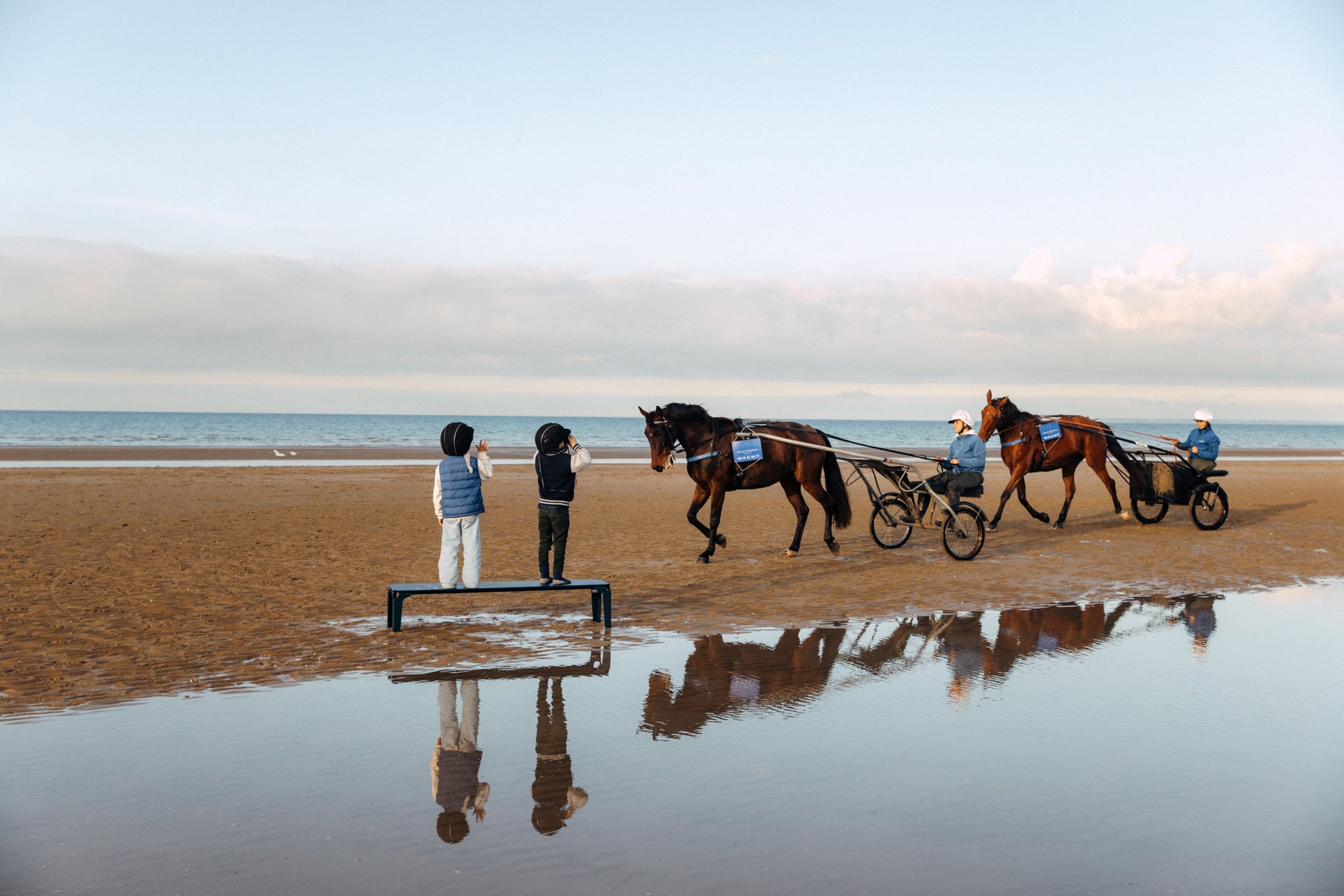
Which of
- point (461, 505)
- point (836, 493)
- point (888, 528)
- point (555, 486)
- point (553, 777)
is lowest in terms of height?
point (553, 777)

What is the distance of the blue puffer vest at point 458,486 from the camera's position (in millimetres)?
9289

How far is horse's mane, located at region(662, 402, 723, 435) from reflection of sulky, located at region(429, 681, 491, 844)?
22.8 feet

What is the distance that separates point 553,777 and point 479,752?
58 cm

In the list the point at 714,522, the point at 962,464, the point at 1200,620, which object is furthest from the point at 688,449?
the point at 1200,620

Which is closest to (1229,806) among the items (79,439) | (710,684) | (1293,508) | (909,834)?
(909,834)

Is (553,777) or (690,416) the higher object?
(690,416)

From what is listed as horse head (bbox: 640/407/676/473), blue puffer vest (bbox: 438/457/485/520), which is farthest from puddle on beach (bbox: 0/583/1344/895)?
horse head (bbox: 640/407/676/473)

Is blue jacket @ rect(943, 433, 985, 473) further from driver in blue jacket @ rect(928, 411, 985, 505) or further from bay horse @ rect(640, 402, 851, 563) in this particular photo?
bay horse @ rect(640, 402, 851, 563)

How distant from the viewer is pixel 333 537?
52.0 feet

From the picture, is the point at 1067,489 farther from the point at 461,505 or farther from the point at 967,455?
the point at 461,505

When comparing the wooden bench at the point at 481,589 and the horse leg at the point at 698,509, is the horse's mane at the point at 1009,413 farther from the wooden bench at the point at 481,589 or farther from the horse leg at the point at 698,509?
the wooden bench at the point at 481,589

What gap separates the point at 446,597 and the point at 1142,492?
40.0 feet

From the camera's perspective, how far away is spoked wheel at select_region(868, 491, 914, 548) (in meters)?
14.6

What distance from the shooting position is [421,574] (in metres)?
12.5
